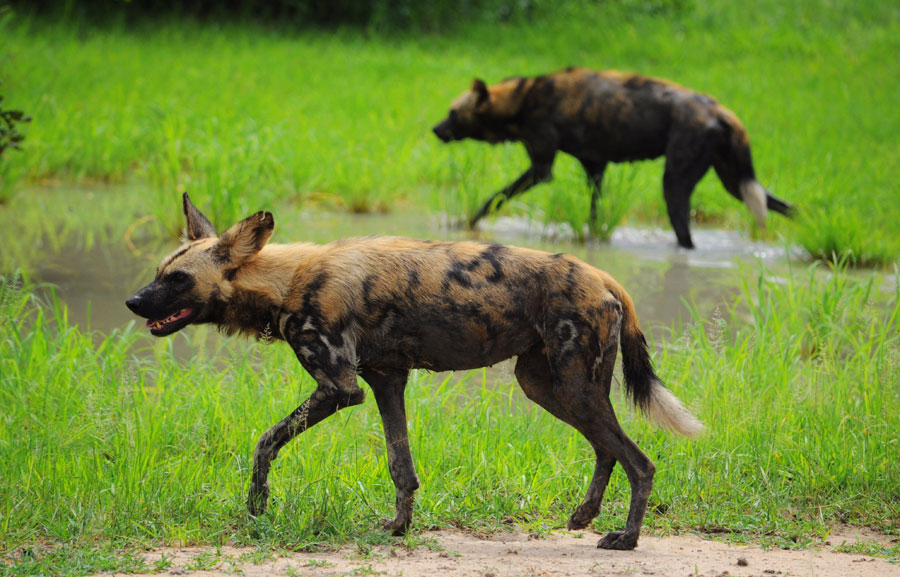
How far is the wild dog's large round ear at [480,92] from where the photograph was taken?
30.5 feet

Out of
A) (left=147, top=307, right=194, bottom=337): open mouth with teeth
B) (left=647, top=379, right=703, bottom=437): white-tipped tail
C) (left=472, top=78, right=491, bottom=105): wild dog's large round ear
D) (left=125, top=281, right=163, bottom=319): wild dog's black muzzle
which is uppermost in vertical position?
(left=472, top=78, right=491, bottom=105): wild dog's large round ear

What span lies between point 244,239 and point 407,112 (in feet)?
31.2

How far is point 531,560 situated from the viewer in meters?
3.75

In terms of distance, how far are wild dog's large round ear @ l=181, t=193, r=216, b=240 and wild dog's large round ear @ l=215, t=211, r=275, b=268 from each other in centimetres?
26

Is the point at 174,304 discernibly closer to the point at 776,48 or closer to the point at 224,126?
the point at 224,126

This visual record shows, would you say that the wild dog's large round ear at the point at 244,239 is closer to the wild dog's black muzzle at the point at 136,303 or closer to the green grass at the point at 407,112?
the wild dog's black muzzle at the point at 136,303

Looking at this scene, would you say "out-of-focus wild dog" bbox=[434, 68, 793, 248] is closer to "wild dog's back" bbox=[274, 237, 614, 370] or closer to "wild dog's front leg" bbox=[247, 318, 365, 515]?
"wild dog's back" bbox=[274, 237, 614, 370]

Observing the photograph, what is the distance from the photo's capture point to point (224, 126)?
11016 millimetres

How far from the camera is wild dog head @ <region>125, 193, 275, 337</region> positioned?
3.86m

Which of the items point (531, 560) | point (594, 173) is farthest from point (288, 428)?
point (594, 173)

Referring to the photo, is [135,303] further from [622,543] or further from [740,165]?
[740,165]

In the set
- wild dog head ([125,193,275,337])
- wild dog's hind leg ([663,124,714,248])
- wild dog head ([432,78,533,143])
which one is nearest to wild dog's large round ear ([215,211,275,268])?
wild dog head ([125,193,275,337])

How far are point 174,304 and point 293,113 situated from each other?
28.7 ft

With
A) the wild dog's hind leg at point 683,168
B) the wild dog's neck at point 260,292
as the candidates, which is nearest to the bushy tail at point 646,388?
the wild dog's neck at point 260,292
